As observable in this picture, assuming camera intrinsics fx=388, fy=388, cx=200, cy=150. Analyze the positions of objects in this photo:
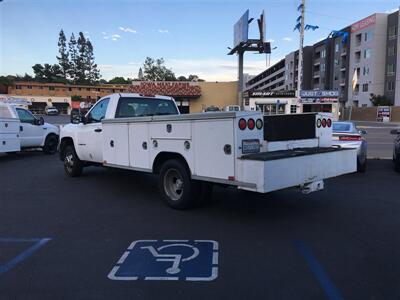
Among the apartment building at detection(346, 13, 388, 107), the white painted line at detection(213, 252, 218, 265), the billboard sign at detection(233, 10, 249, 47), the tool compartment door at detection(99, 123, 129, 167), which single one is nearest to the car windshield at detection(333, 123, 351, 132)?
the tool compartment door at detection(99, 123, 129, 167)

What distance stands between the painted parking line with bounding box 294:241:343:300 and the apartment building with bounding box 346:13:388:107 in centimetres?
6927

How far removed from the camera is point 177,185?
275 inches

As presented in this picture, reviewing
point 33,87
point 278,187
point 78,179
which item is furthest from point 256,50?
point 33,87

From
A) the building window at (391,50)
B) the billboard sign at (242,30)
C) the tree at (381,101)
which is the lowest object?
the tree at (381,101)

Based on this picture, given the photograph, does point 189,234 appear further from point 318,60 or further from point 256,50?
point 318,60

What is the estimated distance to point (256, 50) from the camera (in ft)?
201

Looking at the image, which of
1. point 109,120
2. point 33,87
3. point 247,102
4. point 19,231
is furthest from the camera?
point 33,87

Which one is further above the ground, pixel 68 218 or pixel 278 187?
pixel 278 187

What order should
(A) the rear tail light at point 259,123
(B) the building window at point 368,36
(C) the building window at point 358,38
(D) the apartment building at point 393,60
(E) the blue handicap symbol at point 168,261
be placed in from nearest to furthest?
(E) the blue handicap symbol at point 168,261, (A) the rear tail light at point 259,123, (D) the apartment building at point 393,60, (B) the building window at point 368,36, (C) the building window at point 358,38

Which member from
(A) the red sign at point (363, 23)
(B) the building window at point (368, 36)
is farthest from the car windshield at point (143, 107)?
(B) the building window at point (368, 36)

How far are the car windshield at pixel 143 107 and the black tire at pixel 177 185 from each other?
2.25 metres

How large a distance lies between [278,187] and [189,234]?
55.8 inches

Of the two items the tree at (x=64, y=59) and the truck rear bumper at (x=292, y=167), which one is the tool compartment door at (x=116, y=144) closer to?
the truck rear bumper at (x=292, y=167)

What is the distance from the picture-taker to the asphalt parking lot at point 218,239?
387cm
